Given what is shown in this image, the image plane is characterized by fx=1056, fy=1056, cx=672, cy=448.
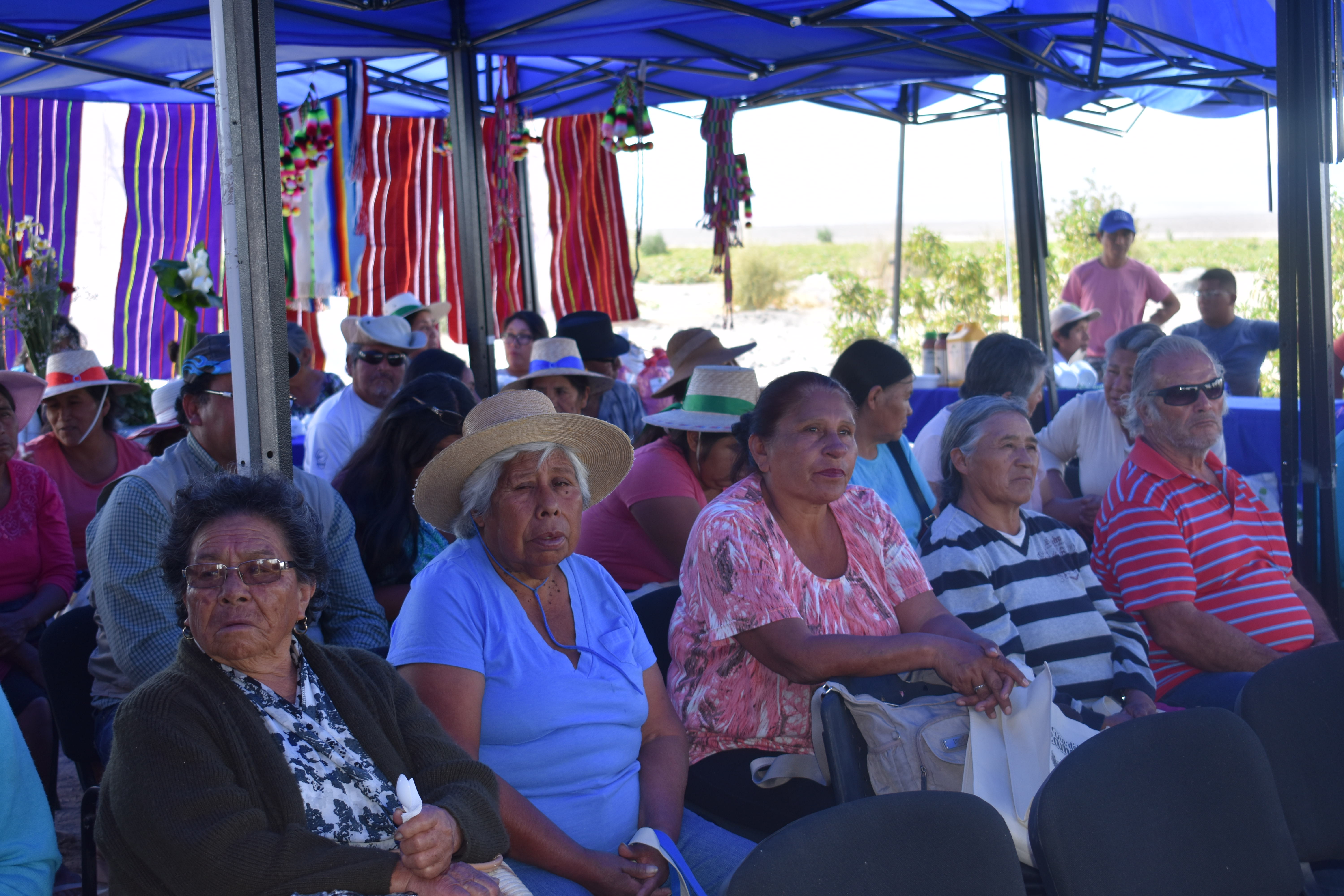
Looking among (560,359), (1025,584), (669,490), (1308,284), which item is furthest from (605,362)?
(1025,584)

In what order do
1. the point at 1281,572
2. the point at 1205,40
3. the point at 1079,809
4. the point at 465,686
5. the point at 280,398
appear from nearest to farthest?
the point at 1079,809, the point at 465,686, the point at 280,398, the point at 1281,572, the point at 1205,40

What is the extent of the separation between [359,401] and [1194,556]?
141 inches

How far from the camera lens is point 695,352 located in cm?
493

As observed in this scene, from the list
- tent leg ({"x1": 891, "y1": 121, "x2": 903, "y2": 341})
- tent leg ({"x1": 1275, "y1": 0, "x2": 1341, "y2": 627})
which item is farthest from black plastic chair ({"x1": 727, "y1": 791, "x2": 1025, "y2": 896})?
tent leg ({"x1": 891, "y1": 121, "x2": 903, "y2": 341})

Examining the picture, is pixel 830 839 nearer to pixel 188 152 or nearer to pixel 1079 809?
pixel 1079 809

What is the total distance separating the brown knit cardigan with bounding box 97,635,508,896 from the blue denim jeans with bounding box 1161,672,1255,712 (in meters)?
2.04

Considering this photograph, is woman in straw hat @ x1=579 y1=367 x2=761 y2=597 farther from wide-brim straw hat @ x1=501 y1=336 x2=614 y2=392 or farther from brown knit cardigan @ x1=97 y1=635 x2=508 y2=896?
wide-brim straw hat @ x1=501 y1=336 x2=614 y2=392

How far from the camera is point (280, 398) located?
232 cm

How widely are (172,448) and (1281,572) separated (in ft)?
10.2

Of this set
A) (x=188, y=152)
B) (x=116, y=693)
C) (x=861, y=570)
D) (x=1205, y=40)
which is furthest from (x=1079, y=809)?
(x=188, y=152)

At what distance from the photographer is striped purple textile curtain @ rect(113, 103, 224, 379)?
26.1 feet

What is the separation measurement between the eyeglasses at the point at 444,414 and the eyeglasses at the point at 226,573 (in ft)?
4.73

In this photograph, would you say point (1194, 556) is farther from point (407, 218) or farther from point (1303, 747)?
point (407, 218)

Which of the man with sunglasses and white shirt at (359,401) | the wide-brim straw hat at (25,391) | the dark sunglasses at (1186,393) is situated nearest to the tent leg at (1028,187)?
the dark sunglasses at (1186,393)
